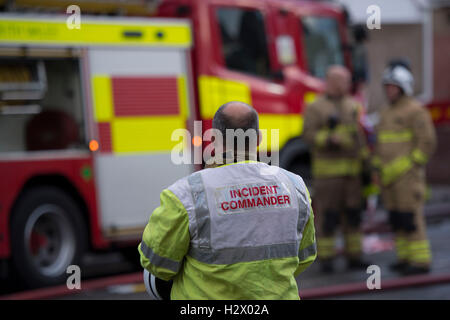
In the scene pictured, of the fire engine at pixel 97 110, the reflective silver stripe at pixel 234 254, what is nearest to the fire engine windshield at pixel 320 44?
the fire engine at pixel 97 110

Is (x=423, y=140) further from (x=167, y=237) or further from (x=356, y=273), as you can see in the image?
(x=167, y=237)

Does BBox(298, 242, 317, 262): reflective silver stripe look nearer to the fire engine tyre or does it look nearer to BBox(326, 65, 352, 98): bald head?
the fire engine tyre

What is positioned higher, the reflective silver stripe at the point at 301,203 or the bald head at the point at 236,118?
the bald head at the point at 236,118

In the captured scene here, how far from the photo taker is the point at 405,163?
24.2 feet

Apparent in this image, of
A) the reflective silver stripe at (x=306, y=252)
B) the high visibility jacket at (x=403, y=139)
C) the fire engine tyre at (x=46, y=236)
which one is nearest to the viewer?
the reflective silver stripe at (x=306, y=252)

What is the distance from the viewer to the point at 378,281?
7.08 m

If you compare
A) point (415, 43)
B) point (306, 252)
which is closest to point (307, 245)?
point (306, 252)

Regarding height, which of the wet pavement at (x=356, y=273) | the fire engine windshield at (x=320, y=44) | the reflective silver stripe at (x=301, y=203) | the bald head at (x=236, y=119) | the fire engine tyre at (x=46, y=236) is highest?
the fire engine windshield at (x=320, y=44)

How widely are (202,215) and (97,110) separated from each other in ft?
16.7

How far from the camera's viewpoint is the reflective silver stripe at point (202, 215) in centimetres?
277

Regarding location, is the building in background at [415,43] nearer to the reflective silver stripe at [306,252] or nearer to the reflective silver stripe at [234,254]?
the reflective silver stripe at [306,252]

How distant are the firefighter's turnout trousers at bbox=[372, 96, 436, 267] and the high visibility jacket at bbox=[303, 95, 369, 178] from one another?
0.33 meters
